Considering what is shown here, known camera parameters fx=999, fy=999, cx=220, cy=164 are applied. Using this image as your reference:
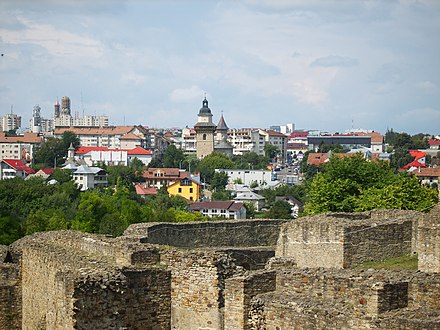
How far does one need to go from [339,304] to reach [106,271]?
3.63m

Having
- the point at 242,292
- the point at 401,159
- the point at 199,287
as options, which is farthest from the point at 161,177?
the point at 242,292

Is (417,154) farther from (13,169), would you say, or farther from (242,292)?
(242,292)

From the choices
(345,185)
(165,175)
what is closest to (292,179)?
(165,175)

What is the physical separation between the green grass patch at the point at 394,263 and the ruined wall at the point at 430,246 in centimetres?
218

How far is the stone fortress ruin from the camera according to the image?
14.1 metres

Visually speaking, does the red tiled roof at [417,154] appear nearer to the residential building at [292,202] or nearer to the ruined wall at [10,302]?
the residential building at [292,202]

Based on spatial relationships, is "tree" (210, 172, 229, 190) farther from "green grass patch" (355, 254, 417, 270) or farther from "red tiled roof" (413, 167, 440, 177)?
"green grass patch" (355, 254, 417, 270)

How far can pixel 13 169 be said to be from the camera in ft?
618

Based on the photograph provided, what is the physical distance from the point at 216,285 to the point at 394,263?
6409 millimetres

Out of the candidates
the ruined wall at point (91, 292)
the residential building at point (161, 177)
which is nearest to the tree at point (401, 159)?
the residential building at point (161, 177)

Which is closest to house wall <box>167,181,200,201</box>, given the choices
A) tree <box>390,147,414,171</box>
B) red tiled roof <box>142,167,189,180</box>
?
red tiled roof <box>142,167,189,180</box>

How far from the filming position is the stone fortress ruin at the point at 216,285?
556 inches

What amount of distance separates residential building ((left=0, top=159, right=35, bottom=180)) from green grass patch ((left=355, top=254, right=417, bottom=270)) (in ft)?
546

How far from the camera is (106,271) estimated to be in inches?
605
